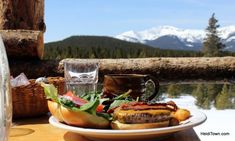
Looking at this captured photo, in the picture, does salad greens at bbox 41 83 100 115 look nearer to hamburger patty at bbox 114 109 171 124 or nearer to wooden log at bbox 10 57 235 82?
hamburger patty at bbox 114 109 171 124

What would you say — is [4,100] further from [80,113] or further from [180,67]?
[180,67]

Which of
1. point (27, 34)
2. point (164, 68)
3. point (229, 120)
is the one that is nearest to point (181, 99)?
point (164, 68)

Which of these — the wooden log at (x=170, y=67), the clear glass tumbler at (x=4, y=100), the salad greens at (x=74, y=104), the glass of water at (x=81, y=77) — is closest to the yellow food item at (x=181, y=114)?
the salad greens at (x=74, y=104)

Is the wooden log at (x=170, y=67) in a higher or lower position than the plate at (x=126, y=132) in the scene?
lower

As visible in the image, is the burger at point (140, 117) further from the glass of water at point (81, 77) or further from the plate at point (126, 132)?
the glass of water at point (81, 77)

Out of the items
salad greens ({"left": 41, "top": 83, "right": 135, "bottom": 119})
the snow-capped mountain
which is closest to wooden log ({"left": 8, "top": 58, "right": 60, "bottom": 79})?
salad greens ({"left": 41, "top": 83, "right": 135, "bottom": 119})

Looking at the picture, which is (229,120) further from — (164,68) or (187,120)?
(187,120)
